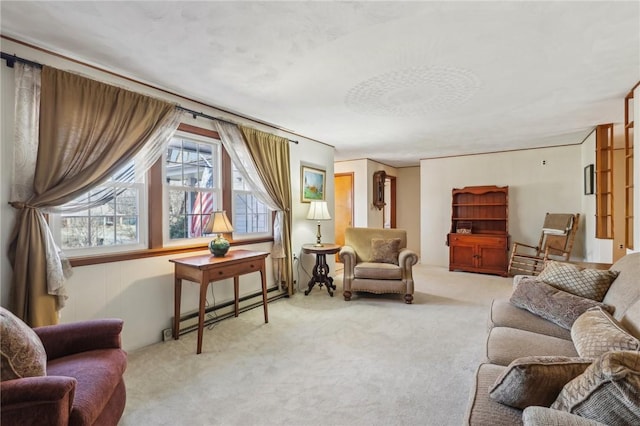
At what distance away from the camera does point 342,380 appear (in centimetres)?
206

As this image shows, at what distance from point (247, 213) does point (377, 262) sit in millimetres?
1850

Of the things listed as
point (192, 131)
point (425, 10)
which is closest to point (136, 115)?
point (192, 131)

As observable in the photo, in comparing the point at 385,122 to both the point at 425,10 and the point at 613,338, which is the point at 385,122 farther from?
the point at 613,338

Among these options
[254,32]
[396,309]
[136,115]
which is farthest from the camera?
[396,309]

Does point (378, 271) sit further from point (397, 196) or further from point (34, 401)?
point (397, 196)

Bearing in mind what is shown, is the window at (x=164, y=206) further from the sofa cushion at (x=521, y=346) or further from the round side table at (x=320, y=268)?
the sofa cushion at (x=521, y=346)

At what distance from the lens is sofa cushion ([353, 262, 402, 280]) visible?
3.78 m

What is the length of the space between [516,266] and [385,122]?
3.58m

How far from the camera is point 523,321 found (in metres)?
1.96

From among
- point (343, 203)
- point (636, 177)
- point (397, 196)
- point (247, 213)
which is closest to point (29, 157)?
point (247, 213)

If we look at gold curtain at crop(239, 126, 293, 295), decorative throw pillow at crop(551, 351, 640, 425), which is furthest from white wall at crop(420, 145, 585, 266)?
decorative throw pillow at crop(551, 351, 640, 425)

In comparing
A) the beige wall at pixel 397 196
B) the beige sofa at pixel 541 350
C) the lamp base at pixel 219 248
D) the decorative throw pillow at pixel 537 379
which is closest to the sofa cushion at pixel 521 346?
the beige sofa at pixel 541 350

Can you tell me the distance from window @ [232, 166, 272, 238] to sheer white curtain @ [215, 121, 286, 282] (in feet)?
0.49

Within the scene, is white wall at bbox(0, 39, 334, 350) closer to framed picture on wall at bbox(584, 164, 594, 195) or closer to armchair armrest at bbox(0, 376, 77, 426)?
armchair armrest at bbox(0, 376, 77, 426)
